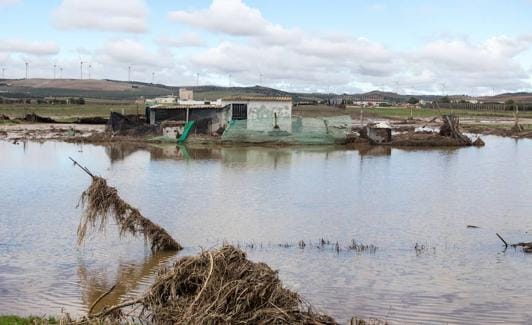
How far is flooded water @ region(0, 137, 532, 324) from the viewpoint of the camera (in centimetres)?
1143

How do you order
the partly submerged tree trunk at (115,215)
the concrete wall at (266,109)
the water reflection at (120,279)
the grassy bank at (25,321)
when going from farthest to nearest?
the concrete wall at (266,109)
the partly submerged tree trunk at (115,215)
the water reflection at (120,279)
the grassy bank at (25,321)

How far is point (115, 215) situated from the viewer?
44.5ft

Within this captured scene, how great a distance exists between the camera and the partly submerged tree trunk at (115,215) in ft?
43.8

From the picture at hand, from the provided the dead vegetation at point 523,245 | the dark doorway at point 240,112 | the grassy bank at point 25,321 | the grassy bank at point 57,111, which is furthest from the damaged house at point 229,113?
the grassy bank at point 25,321

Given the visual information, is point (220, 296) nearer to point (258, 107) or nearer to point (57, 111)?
point (258, 107)

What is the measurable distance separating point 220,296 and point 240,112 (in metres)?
36.5

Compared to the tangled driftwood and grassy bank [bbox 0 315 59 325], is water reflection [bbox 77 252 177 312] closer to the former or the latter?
the tangled driftwood

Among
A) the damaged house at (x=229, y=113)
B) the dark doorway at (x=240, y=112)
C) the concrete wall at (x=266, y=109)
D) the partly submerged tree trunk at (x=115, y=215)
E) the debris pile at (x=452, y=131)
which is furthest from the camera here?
the debris pile at (x=452, y=131)

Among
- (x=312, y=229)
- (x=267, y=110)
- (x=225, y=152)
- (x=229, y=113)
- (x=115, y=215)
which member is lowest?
(x=312, y=229)

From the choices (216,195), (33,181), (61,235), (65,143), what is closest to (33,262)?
(61,235)

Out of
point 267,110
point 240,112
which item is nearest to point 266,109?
point 267,110

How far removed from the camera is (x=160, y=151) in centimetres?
3853

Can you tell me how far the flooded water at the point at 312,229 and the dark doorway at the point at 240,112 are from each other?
35.6 ft

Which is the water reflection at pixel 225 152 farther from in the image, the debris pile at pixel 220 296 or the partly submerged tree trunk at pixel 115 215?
the debris pile at pixel 220 296
